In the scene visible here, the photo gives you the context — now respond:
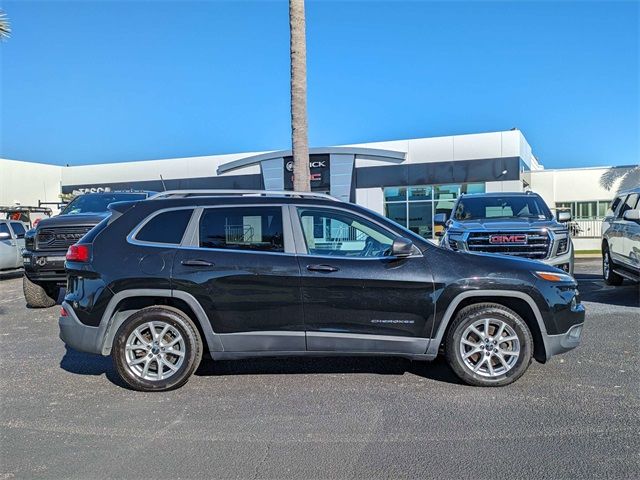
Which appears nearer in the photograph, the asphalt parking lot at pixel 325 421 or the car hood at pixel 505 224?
the asphalt parking lot at pixel 325 421

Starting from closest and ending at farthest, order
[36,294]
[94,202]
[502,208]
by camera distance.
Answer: [36,294] < [502,208] < [94,202]

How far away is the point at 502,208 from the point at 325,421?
22.0 feet

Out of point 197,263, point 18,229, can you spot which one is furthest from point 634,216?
point 18,229

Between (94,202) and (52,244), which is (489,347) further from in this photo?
(94,202)

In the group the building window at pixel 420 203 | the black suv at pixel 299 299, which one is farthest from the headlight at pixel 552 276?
the building window at pixel 420 203

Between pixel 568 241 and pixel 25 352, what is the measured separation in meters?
8.19

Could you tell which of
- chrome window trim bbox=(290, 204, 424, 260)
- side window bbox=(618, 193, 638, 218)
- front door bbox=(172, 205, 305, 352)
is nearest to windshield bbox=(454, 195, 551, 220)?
side window bbox=(618, 193, 638, 218)

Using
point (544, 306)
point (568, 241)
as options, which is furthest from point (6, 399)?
point (568, 241)

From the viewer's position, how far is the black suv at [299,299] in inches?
185

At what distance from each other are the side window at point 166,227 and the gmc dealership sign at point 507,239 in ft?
16.5

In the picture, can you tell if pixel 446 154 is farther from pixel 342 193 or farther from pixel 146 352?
pixel 146 352

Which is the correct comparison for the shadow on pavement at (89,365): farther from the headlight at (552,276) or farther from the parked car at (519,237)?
the parked car at (519,237)

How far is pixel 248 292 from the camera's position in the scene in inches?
187

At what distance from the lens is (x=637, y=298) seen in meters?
9.39
